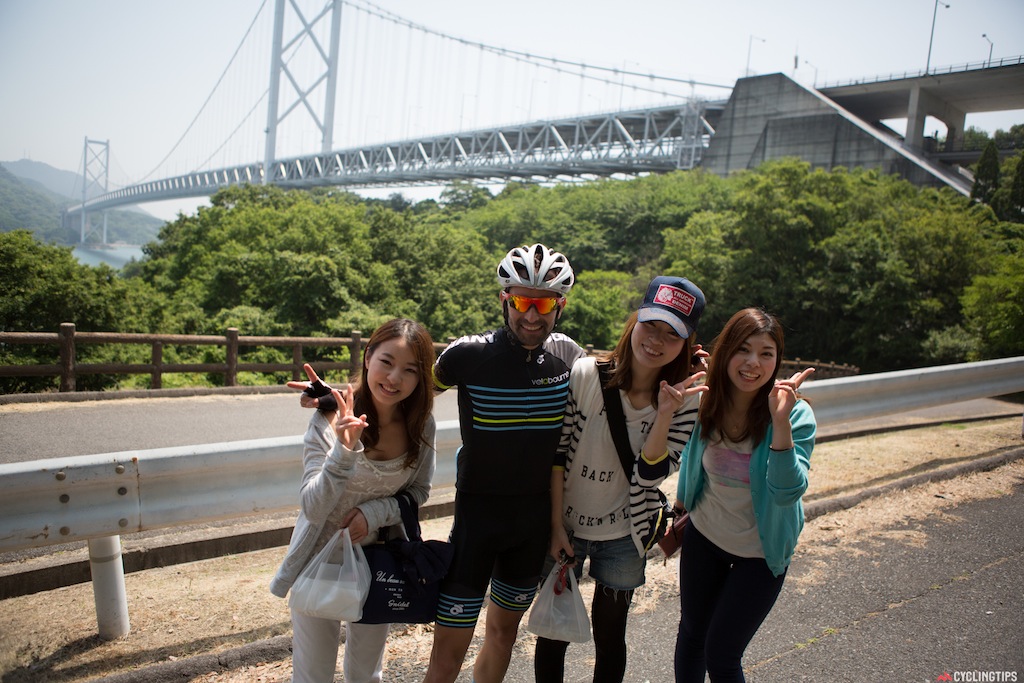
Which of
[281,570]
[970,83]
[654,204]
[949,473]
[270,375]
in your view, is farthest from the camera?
[654,204]

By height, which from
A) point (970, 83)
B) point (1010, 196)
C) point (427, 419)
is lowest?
point (427, 419)

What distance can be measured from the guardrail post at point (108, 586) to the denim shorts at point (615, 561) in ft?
5.26

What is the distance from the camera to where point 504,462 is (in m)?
2.23

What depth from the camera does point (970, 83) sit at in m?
39.6

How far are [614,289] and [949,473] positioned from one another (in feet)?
94.8

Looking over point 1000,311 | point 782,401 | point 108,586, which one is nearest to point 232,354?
point 108,586

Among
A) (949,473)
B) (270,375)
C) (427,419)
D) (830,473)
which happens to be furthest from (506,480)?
(270,375)

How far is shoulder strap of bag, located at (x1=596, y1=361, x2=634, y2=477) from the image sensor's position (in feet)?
7.61

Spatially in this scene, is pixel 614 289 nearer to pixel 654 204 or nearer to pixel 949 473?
pixel 654 204

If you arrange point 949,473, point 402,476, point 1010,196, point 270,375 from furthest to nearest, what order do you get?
1. point 1010,196
2. point 270,375
3. point 949,473
4. point 402,476

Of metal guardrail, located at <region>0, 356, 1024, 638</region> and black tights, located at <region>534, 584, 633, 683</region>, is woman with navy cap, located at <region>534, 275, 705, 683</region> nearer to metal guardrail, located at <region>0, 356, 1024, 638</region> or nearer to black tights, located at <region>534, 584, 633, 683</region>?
black tights, located at <region>534, 584, 633, 683</region>

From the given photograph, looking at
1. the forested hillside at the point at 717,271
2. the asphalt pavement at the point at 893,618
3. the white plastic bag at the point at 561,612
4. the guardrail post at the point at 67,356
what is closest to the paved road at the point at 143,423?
the guardrail post at the point at 67,356

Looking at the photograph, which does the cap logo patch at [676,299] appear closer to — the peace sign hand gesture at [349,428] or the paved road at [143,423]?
the peace sign hand gesture at [349,428]

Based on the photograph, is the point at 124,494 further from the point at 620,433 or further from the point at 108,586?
the point at 620,433
